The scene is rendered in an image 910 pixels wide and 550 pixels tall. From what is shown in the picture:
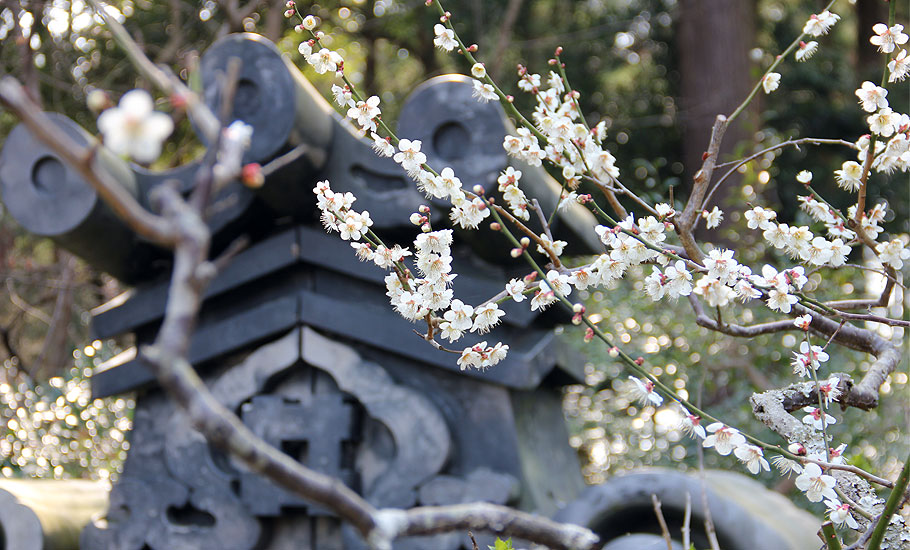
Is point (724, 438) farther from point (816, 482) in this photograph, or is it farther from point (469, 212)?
point (469, 212)

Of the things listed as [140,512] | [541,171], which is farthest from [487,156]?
[140,512]

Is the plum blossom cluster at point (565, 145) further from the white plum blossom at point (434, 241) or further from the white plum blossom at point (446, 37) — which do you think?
the white plum blossom at point (434, 241)

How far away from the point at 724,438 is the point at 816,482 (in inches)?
6.3

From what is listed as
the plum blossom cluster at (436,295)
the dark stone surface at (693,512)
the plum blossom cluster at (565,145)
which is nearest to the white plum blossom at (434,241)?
the plum blossom cluster at (436,295)

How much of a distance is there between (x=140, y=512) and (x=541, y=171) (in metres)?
1.60

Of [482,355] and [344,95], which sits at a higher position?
[344,95]

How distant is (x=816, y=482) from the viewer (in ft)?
4.64

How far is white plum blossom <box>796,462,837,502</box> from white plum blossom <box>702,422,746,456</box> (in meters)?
0.11

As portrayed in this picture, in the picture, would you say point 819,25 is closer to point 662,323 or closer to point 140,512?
point 140,512

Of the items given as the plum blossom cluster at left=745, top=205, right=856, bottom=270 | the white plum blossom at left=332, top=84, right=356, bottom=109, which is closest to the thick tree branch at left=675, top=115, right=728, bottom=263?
the plum blossom cluster at left=745, top=205, right=856, bottom=270

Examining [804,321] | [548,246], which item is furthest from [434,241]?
[804,321]

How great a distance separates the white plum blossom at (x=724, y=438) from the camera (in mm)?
1392

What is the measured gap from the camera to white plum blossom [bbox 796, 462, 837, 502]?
1389 mm

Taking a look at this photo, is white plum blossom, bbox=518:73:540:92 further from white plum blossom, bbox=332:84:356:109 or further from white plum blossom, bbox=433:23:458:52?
white plum blossom, bbox=332:84:356:109
